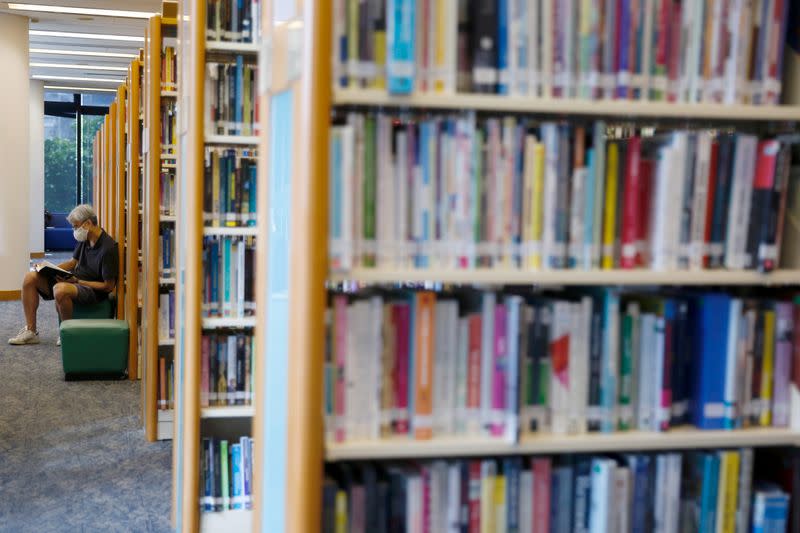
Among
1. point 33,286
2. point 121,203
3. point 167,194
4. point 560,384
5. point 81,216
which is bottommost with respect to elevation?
point 33,286

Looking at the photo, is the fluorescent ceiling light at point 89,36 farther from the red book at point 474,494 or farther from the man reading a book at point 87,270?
the red book at point 474,494

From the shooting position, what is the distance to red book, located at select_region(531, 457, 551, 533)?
2082 mm

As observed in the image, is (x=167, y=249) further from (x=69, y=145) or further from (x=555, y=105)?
(x=69, y=145)

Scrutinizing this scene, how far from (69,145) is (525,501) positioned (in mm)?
19180

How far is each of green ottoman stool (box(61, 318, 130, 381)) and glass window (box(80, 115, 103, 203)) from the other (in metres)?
13.9

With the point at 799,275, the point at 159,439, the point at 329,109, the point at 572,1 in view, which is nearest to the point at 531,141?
the point at 572,1

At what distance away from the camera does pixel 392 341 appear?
1.98 metres

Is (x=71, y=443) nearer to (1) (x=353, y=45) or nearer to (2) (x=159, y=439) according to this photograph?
(2) (x=159, y=439)

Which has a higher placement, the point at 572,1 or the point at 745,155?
the point at 572,1

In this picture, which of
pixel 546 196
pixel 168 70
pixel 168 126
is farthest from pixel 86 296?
pixel 546 196

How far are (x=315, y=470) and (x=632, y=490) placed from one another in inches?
29.8

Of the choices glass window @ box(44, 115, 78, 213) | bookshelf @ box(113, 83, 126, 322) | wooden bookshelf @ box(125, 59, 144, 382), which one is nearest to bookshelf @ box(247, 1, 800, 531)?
wooden bookshelf @ box(125, 59, 144, 382)

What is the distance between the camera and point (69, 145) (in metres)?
19.6

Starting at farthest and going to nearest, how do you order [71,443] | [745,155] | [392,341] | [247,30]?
[71,443], [247,30], [745,155], [392,341]
